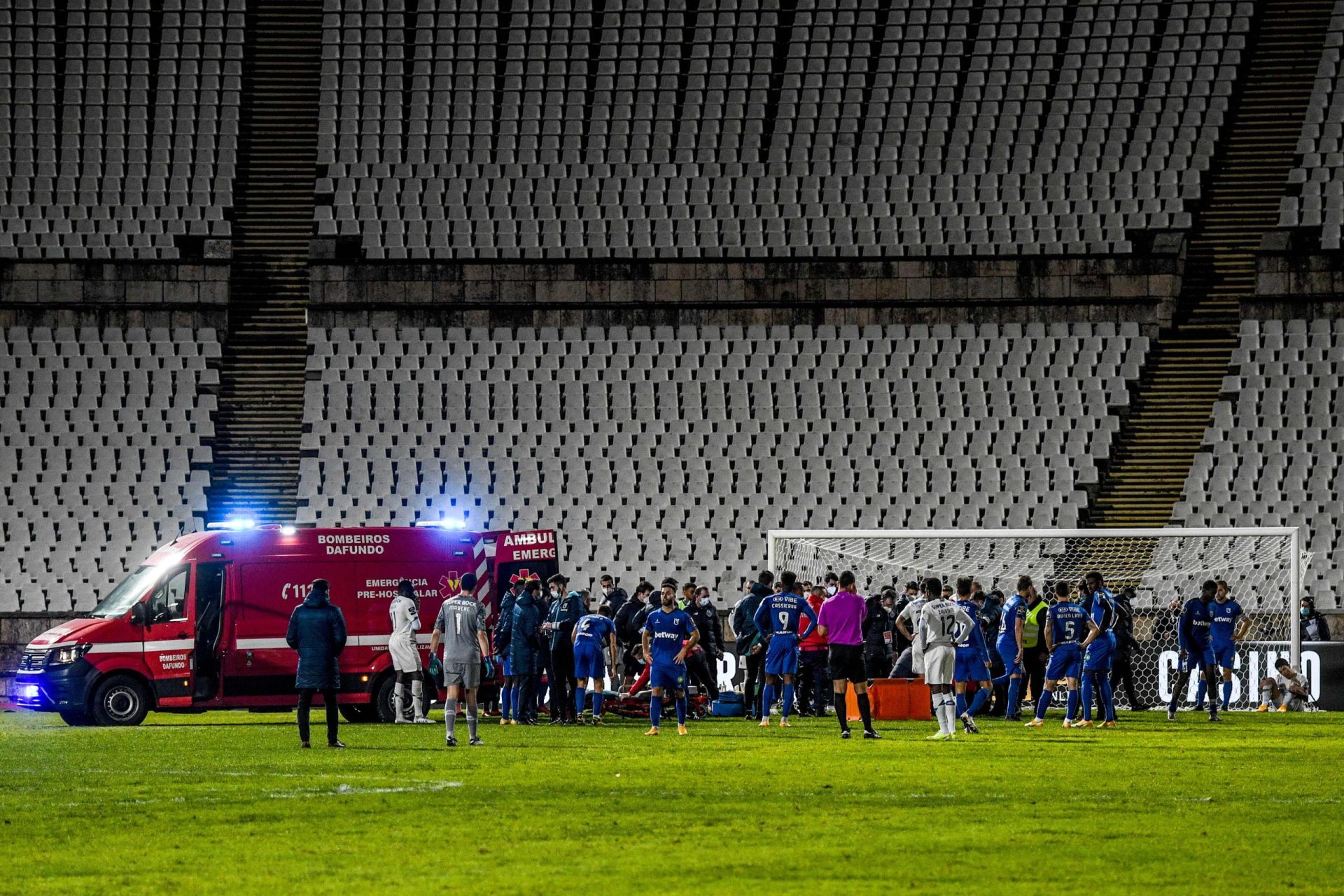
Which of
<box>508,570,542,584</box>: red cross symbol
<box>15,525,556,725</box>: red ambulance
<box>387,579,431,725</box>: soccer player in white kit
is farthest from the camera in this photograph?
<box>508,570,542,584</box>: red cross symbol

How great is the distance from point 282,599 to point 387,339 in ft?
38.7

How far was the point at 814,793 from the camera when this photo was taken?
12.6m

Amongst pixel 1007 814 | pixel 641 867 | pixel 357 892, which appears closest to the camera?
pixel 357 892

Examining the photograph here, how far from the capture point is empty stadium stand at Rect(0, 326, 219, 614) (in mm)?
29922

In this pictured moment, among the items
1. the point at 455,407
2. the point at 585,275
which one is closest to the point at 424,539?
the point at 455,407

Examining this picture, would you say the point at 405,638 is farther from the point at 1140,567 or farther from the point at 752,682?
the point at 1140,567

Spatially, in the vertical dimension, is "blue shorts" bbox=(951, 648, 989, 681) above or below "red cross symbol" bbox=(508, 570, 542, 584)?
below

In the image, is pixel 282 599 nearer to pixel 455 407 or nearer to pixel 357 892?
pixel 455 407

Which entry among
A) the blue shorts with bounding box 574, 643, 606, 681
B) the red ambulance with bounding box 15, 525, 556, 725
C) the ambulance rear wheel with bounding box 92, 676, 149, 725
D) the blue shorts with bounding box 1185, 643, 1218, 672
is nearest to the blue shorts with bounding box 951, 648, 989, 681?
the blue shorts with bounding box 574, 643, 606, 681

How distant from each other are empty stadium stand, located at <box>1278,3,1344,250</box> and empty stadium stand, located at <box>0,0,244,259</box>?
19650 millimetres

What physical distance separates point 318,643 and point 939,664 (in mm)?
6035

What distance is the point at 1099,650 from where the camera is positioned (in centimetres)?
2011

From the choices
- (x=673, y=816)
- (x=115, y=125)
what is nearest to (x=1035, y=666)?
(x=673, y=816)

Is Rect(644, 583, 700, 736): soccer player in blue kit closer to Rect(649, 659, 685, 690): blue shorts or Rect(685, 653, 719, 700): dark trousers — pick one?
Rect(649, 659, 685, 690): blue shorts
